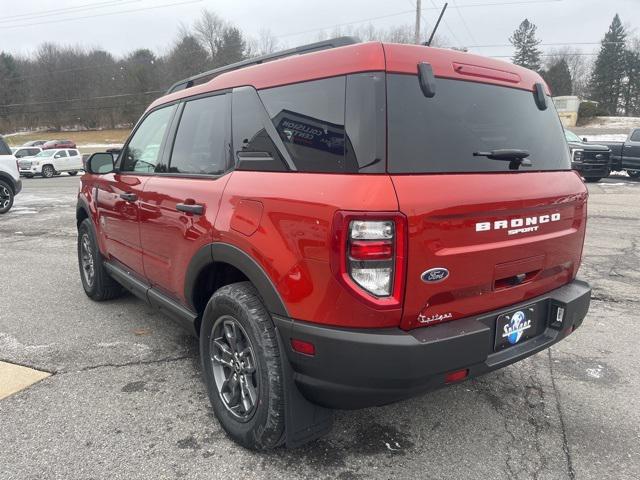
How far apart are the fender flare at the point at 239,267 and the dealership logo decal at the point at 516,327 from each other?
1.06 m

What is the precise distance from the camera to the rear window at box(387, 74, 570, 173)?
204cm

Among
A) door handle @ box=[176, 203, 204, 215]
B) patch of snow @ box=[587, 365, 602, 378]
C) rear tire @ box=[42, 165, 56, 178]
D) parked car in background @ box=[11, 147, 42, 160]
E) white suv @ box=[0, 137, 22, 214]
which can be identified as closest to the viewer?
door handle @ box=[176, 203, 204, 215]

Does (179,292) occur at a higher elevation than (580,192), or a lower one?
lower

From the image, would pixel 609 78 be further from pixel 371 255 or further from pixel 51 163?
pixel 371 255

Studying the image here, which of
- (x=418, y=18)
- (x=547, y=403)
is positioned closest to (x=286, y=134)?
(x=547, y=403)

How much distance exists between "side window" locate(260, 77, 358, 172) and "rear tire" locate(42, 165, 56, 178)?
30.2 meters

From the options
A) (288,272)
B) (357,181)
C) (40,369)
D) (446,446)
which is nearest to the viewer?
(357,181)

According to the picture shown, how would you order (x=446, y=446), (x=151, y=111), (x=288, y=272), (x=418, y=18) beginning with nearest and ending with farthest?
(x=288, y=272)
(x=446, y=446)
(x=151, y=111)
(x=418, y=18)

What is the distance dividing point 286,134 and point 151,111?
2.00 meters

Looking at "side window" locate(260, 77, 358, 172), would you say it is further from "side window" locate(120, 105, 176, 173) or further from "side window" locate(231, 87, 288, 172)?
"side window" locate(120, 105, 176, 173)

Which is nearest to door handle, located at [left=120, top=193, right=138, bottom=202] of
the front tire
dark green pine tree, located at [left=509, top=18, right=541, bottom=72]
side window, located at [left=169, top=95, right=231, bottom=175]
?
side window, located at [left=169, top=95, right=231, bottom=175]

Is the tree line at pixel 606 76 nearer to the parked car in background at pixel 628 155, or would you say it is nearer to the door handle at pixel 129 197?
the parked car in background at pixel 628 155

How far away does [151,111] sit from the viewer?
3.86 m

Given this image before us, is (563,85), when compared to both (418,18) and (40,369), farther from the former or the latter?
(40,369)
